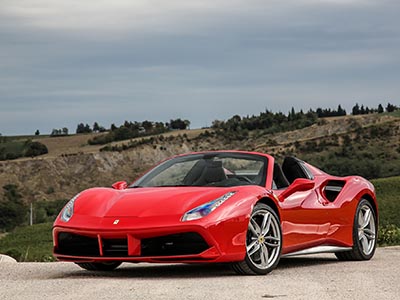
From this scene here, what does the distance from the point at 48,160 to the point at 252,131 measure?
35.5 m

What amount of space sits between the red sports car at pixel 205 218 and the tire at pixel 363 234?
0.44 m

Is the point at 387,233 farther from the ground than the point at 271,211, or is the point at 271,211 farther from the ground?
the point at 271,211

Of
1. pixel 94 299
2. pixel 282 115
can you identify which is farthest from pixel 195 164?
pixel 282 115

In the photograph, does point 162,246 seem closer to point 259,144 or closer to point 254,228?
point 254,228

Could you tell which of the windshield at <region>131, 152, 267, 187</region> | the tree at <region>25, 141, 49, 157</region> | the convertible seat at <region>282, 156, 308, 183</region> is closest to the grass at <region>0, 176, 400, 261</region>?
the convertible seat at <region>282, 156, 308, 183</region>

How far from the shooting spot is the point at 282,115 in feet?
587

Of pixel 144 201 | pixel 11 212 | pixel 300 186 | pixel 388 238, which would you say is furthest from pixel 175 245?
pixel 11 212

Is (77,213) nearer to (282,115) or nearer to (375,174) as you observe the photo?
(375,174)

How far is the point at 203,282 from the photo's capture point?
29.2 feet

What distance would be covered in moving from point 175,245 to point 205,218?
1.29 feet

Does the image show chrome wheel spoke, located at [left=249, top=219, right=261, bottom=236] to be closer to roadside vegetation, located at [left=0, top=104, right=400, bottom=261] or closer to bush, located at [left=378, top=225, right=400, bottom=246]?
bush, located at [left=378, top=225, right=400, bottom=246]

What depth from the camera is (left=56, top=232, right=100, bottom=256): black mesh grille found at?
9.73 m

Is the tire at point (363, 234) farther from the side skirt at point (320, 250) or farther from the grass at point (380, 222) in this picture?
the grass at point (380, 222)

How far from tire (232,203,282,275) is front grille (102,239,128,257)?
3.59 ft
